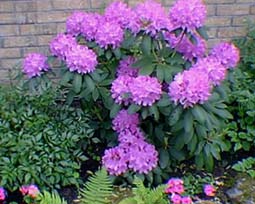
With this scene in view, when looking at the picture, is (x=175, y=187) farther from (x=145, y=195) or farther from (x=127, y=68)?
(x=127, y=68)

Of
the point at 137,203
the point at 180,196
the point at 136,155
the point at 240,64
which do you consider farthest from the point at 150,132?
the point at 240,64

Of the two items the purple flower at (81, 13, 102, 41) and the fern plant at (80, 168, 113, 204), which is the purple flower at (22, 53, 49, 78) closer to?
the purple flower at (81, 13, 102, 41)

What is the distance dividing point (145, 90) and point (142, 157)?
48 centimetres

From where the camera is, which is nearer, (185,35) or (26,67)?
(185,35)

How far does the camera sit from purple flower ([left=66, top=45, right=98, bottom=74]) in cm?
347

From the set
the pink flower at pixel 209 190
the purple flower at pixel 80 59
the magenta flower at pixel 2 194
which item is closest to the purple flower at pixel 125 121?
the purple flower at pixel 80 59

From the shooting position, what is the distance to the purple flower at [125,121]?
3574 mm

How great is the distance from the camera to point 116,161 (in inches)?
138

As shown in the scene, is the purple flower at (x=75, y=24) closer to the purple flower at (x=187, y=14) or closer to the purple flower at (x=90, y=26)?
the purple flower at (x=90, y=26)

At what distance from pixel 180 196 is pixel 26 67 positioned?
133 cm

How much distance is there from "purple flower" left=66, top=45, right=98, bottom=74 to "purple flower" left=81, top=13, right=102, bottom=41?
16cm

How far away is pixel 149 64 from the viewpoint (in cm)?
348

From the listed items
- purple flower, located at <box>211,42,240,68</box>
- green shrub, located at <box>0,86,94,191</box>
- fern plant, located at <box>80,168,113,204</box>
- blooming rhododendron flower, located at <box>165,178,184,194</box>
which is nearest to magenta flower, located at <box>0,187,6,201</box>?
green shrub, located at <box>0,86,94,191</box>

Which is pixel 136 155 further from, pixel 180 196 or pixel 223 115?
pixel 223 115
